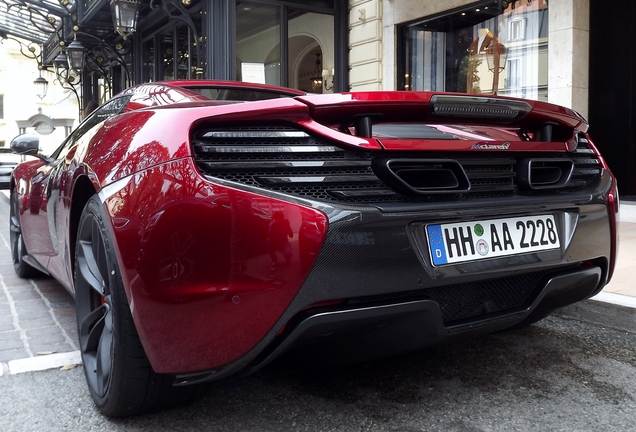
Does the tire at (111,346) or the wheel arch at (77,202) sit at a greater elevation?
the wheel arch at (77,202)

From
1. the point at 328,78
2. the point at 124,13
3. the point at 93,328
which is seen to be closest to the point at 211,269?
the point at 93,328

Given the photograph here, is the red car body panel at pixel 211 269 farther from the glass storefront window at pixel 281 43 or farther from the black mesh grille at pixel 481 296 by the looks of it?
the glass storefront window at pixel 281 43

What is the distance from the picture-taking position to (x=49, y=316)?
11.6 ft

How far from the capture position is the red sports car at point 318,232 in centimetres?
170

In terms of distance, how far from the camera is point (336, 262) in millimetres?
1719

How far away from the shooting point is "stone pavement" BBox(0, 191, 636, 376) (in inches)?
111

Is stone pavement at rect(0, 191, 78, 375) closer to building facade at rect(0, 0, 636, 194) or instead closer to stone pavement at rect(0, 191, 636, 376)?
stone pavement at rect(0, 191, 636, 376)

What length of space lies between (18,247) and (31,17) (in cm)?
1062

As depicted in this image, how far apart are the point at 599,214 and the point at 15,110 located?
4804cm

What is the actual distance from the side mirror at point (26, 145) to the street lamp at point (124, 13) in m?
6.19

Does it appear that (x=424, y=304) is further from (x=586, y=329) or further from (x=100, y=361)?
(x=586, y=329)

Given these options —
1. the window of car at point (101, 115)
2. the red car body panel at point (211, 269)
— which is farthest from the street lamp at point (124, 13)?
the red car body panel at point (211, 269)

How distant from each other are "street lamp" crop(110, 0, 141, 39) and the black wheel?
5.33 m

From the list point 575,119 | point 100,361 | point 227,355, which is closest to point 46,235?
point 100,361
